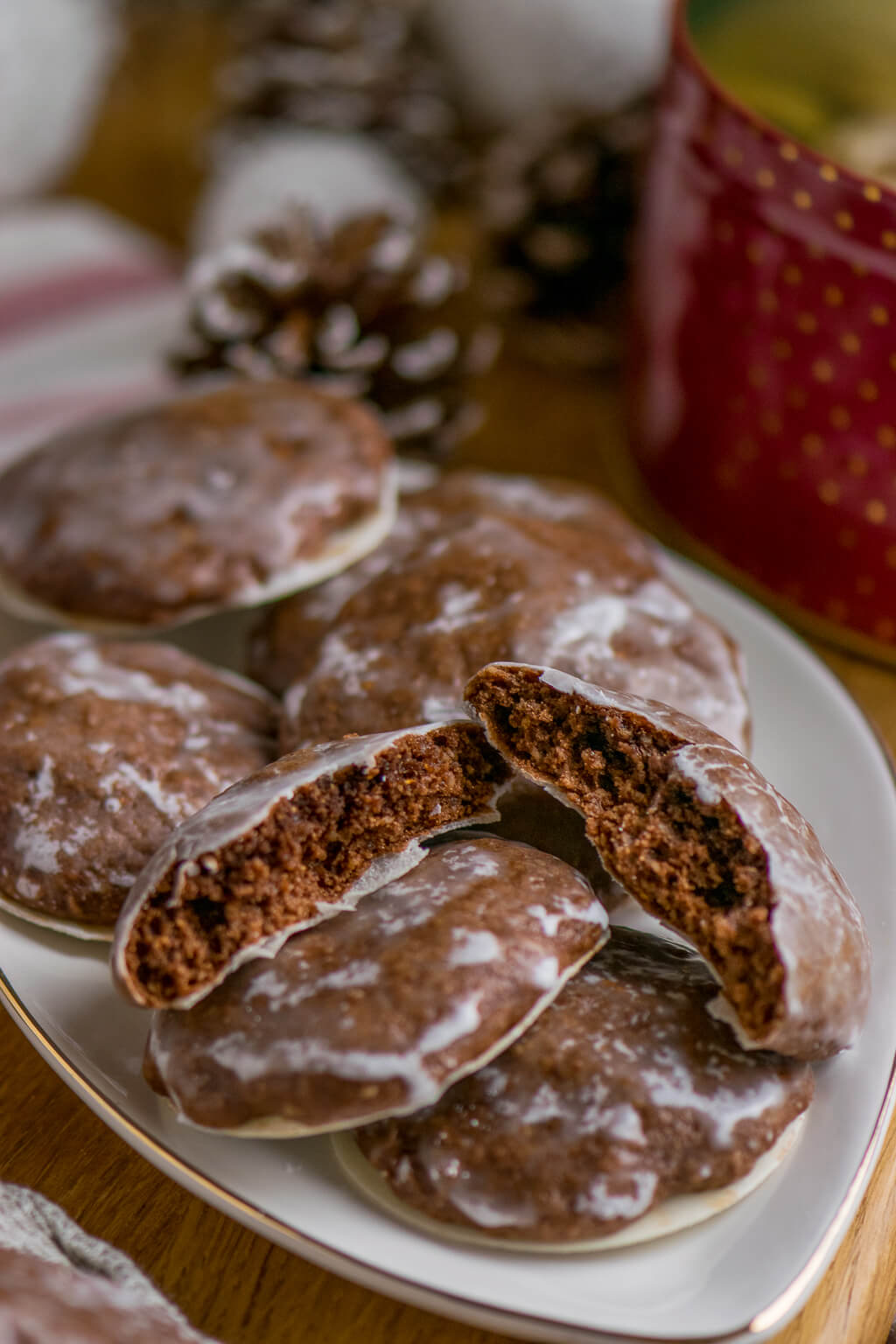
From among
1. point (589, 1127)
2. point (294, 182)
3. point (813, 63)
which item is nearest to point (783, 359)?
point (813, 63)

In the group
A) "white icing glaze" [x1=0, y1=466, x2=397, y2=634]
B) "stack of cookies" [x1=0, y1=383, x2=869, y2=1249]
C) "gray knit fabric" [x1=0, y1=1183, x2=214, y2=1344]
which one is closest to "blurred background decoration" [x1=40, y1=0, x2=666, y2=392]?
"white icing glaze" [x1=0, y1=466, x2=397, y2=634]

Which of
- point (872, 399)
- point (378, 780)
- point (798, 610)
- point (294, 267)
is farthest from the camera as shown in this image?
point (294, 267)

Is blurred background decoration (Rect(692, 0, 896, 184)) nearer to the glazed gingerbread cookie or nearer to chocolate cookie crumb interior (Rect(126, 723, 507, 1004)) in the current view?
the glazed gingerbread cookie

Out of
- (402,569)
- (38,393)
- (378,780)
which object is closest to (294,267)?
(38,393)

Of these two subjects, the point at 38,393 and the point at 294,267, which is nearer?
the point at 294,267

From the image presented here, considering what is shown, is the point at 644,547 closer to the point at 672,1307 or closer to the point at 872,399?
the point at 872,399

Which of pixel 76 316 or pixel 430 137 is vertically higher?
pixel 430 137

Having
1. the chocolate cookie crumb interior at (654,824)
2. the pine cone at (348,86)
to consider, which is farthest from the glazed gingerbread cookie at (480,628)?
the pine cone at (348,86)

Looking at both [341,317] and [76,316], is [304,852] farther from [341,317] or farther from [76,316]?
[76,316]
